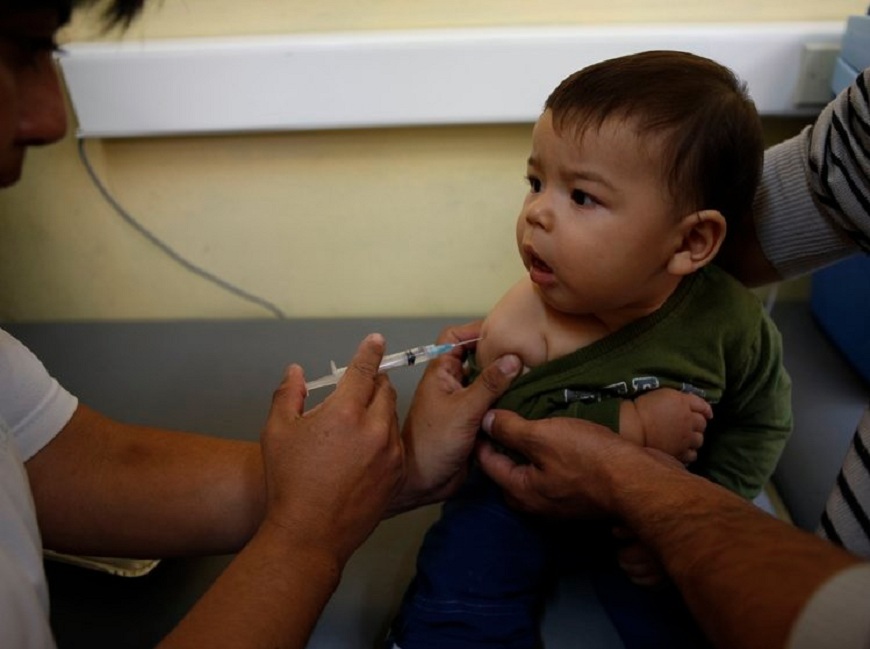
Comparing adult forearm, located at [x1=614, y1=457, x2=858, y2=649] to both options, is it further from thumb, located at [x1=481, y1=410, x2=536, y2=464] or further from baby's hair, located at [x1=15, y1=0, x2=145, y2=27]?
baby's hair, located at [x1=15, y1=0, x2=145, y2=27]

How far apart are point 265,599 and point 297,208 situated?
1123 millimetres

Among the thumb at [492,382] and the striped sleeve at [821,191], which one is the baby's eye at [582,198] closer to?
the thumb at [492,382]

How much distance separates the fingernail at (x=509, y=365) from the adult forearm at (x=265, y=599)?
1.01 ft

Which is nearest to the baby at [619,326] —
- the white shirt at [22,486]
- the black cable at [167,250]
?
the white shirt at [22,486]

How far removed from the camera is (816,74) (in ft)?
4.83

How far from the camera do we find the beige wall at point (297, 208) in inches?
61.2

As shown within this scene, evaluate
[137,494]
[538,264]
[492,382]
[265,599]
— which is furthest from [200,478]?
[538,264]

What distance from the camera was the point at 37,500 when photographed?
94 cm

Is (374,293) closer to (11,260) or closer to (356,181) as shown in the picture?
(356,181)

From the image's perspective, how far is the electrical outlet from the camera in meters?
1.46

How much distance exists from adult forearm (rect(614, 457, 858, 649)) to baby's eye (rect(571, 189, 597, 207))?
0.98ft

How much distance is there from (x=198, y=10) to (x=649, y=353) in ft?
3.82

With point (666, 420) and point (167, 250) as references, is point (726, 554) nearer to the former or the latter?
point (666, 420)

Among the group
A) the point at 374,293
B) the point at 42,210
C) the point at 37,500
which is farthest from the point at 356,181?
the point at 37,500
